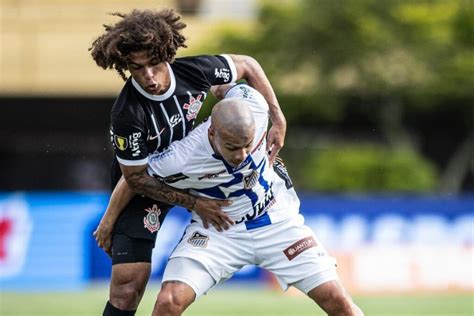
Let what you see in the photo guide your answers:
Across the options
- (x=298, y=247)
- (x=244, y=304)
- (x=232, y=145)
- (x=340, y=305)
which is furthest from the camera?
(x=244, y=304)

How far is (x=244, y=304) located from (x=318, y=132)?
14.4m

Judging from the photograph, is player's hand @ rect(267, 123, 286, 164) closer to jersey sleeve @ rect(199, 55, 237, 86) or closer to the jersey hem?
jersey sleeve @ rect(199, 55, 237, 86)

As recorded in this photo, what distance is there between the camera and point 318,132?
28781 mm

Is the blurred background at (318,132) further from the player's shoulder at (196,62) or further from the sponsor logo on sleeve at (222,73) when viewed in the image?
the player's shoulder at (196,62)

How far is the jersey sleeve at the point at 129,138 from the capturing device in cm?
782

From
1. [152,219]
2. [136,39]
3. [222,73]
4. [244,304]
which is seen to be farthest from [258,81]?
[244,304]

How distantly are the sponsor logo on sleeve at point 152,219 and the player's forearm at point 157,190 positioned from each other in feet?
1.10

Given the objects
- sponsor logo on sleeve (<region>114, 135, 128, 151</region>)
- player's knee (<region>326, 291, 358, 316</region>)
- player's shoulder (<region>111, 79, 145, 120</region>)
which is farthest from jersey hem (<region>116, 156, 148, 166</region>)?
player's knee (<region>326, 291, 358, 316</region>)

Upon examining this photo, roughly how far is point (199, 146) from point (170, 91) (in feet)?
1.45

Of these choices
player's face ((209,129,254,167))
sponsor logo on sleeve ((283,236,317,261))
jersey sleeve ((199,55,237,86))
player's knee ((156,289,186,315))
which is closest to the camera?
player's face ((209,129,254,167))

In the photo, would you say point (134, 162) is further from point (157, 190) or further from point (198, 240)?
point (198, 240)

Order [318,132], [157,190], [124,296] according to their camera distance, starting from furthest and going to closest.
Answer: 1. [318,132]
2. [124,296]
3. [157,190]

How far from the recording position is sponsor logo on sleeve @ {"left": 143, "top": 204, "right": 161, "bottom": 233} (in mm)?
8453

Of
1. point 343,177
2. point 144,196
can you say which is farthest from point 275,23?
point 144,196
